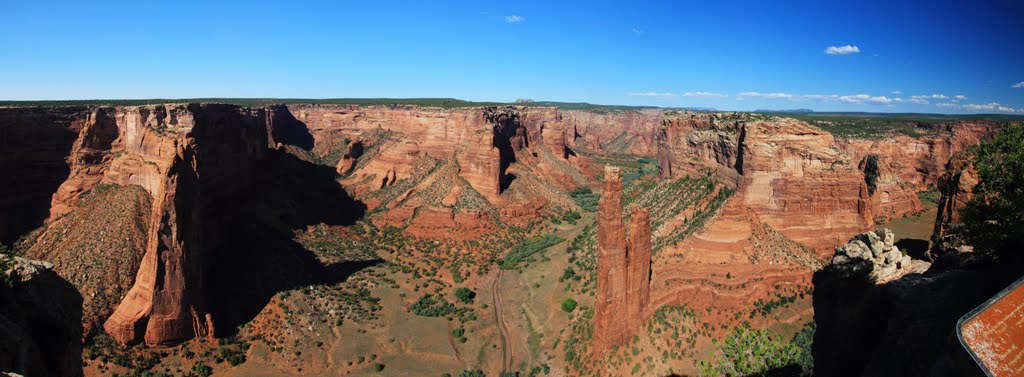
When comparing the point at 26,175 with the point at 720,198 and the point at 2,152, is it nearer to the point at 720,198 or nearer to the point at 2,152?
the point at 2,152

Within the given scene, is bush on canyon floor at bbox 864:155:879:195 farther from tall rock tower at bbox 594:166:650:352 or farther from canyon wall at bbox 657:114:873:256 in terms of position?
tall rock tower at bbox 594:166:650:352

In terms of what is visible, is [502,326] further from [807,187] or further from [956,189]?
[956,189]

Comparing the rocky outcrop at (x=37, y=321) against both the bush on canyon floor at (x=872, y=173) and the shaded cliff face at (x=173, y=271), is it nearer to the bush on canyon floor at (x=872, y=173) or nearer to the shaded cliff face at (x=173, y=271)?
the shaded cliff face at (x=173, y=271)

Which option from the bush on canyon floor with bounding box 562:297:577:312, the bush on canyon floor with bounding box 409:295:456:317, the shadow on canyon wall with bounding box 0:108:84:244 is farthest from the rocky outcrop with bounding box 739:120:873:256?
the shadow on canyon wall with bounding box 0:108:84:244

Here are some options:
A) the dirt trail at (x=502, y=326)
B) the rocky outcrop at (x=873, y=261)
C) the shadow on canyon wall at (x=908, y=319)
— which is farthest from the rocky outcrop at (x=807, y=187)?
the dirt trail at (x=502, y=326)

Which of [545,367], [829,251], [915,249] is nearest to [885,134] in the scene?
[915,249]

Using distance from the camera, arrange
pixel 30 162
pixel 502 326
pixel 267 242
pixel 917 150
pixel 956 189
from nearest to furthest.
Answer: pixel 956 189, pixel 30 162, pixel 502 326, pixel 267 242, pixel 917 150

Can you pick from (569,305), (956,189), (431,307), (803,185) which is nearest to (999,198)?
(956,189)
